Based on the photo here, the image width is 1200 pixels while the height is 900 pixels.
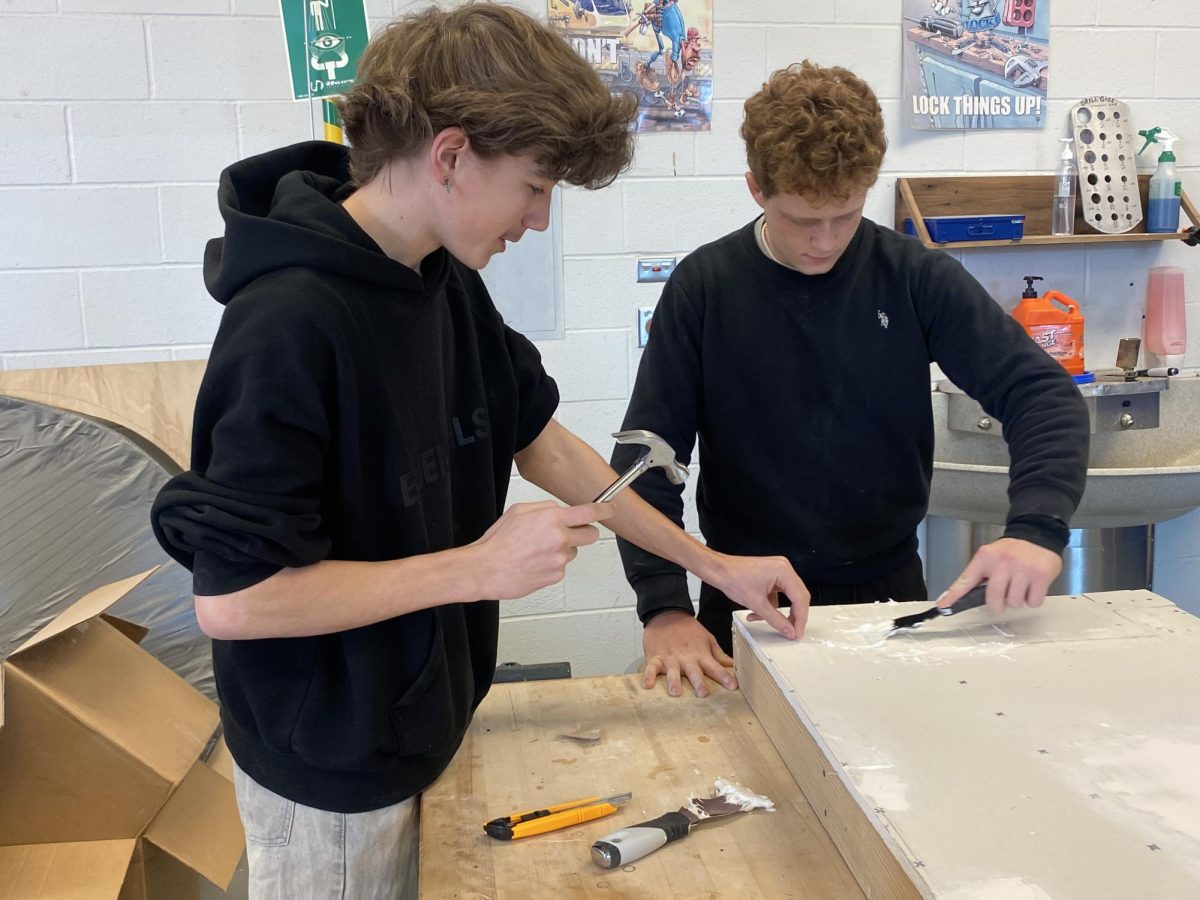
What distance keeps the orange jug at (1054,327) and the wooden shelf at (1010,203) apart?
139 mm

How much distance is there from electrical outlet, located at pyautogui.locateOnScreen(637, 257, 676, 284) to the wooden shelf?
56 centimetres

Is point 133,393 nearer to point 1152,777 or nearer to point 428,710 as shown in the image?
point 428,710

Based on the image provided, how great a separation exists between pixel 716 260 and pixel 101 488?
118 centimetres

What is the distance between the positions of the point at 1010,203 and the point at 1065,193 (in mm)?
122

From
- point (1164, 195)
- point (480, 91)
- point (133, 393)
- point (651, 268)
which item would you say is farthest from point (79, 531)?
point (1164, 195)

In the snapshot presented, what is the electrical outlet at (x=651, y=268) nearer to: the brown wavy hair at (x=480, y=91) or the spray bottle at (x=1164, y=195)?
the spray bottle at (x=1164, y=195)

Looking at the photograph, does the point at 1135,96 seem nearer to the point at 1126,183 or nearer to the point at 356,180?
the point at 1126,183

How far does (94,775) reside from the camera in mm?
1512

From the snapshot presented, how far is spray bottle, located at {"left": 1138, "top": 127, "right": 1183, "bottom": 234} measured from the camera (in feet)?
8.06

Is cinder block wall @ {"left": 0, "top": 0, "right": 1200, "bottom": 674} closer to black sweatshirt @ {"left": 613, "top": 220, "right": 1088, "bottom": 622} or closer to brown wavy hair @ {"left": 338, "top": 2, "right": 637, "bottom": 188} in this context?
black sweatshirt @ {"left": 613, "top": 220, "right": 1088, "bottom": 622}

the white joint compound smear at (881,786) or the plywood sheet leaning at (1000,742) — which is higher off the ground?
the white joint compound smear at (881,786)

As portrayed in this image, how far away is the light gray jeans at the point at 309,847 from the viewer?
0.93 meters

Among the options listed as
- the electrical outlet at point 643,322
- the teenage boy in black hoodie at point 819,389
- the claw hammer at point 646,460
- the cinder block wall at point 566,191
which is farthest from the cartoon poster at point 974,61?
the claw hammer at point 646,460

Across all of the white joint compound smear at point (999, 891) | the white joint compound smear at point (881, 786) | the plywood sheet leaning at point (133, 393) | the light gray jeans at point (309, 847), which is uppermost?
the plywood sheet leaning at point (133, 393)
